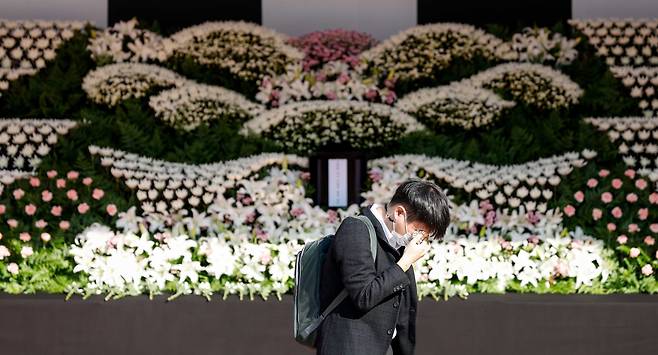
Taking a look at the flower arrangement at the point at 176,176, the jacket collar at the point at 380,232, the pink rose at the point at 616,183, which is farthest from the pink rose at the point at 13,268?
the pink rose at the point at 616,183

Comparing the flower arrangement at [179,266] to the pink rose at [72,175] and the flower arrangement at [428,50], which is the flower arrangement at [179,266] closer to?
the pink rose at [72,175]

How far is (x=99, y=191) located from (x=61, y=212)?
0.88 ft

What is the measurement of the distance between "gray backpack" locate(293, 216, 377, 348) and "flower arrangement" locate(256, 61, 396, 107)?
422cm

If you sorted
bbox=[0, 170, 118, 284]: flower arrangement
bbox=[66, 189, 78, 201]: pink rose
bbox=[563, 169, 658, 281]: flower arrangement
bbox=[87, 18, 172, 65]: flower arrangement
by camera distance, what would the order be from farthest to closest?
1. bbox=[87, 18, 172, 65]: flower arrangement
2. bbox=[66, 189, 78, 201]: pink rose
3. bbox=[0, 170, 118, 284]: flower arrangement
4. bbox=[563, 169, 658, 281]: flower arrangement

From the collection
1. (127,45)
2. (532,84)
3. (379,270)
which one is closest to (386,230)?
(379,270)

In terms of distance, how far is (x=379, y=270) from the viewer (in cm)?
289

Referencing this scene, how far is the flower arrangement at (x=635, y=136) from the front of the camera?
6359 millimetres

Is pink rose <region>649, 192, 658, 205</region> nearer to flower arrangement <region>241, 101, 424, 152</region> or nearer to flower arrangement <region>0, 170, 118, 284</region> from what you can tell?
flower arrangement <region>241, 101, 424, 152</region>

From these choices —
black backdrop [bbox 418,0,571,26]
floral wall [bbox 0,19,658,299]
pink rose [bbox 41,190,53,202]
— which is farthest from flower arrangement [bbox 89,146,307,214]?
black backdrop [bbox 418,0,571,26]

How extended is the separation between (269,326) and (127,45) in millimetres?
3725

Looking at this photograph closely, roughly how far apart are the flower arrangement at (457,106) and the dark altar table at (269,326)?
234 centimetres

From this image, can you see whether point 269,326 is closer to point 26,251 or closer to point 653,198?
point 26,251

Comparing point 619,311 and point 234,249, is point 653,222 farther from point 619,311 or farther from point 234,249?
point 234,249

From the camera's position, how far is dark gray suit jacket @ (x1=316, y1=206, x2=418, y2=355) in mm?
2785
